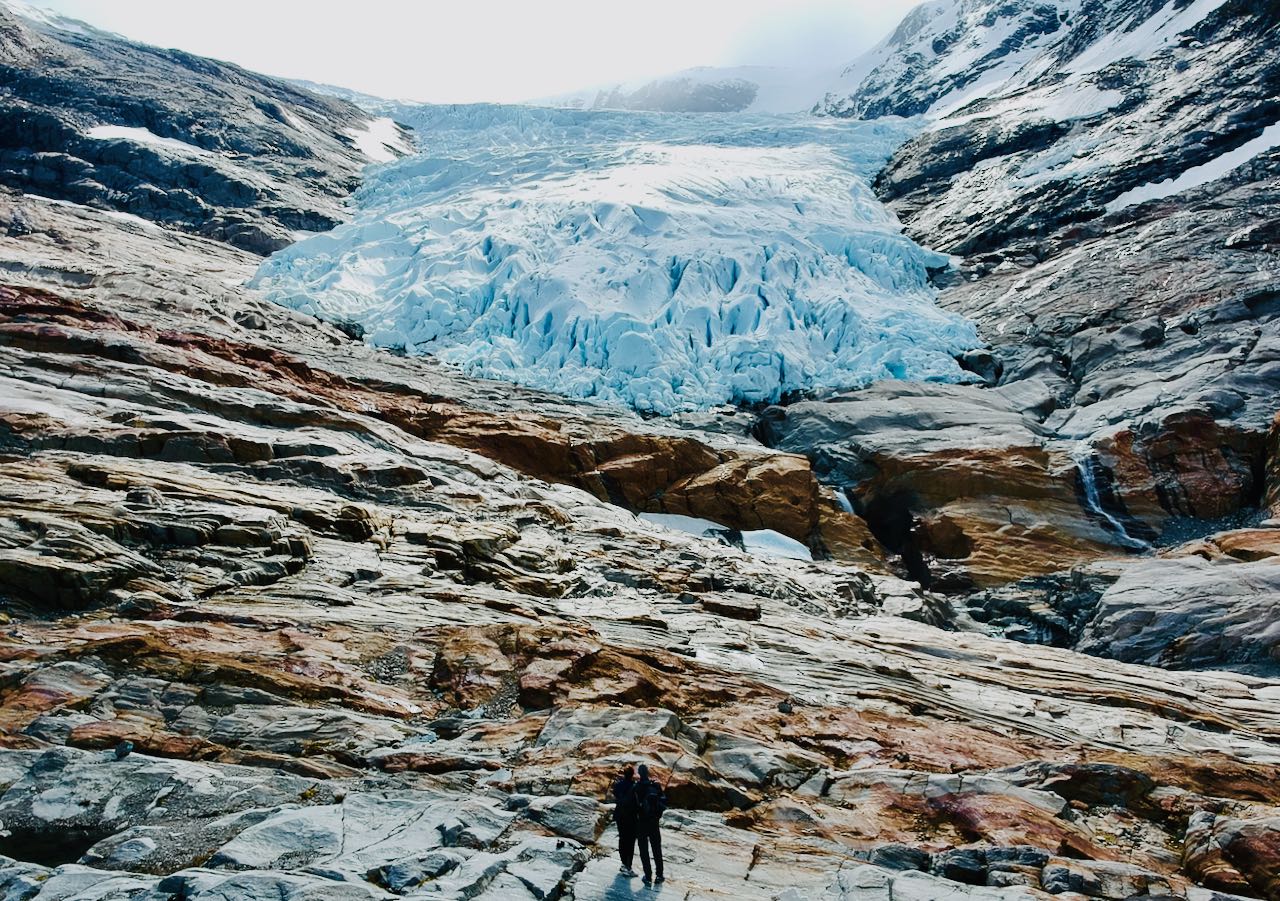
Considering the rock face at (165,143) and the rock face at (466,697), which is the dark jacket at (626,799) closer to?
the rock face at (466,697)

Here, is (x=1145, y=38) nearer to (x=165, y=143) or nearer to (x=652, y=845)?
(x=165, y=143)

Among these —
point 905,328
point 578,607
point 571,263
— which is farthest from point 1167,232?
point 578,607

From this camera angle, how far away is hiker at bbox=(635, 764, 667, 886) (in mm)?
7906

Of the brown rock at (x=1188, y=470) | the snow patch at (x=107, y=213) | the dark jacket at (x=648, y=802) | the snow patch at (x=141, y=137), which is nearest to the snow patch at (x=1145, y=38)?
the brown rock at (x=1188, y=470)

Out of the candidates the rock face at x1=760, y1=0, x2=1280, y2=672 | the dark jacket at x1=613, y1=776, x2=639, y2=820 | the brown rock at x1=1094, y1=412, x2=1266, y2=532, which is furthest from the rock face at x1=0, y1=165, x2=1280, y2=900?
the brown rock at x1=1094, y1=412, x2=1266, y2=532

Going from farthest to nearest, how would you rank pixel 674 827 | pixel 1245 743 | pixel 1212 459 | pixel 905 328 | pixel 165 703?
pixel 905 328 → pixel 1212 459 → pixel 1245 743 → pixel 165 703 → pixel 674 827

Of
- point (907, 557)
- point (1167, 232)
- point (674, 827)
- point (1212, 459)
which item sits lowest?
point (907, 557)

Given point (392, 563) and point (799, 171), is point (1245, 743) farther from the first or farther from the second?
point (799, 171)

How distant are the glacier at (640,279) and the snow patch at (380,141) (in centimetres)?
1517

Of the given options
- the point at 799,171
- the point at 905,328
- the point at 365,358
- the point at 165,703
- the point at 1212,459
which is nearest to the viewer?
the point at 165,703

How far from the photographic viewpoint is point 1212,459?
1362 inches

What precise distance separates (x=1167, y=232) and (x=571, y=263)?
106 ft

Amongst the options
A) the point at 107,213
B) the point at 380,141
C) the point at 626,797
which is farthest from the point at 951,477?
the point at 380,141

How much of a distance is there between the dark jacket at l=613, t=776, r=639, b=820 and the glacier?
3400 centimetres
